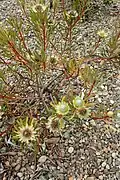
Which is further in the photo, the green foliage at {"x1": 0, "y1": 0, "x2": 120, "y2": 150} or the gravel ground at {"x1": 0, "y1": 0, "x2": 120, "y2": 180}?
the gravel ground at {"x1": 0, "y1": 0, "x2": 120, "y2": 180}

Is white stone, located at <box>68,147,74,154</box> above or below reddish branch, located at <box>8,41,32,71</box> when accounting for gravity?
below

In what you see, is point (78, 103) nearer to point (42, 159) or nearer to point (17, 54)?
point (17, 54)

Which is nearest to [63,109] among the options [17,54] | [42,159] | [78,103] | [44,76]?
[78,103]

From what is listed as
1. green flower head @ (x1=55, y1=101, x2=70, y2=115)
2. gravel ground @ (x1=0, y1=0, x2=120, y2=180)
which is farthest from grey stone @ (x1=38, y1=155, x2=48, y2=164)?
green flower head @ (x1=55, y1=101, x2=70, y2=115)

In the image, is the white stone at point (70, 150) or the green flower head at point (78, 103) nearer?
the green flower head at point (78, 103)

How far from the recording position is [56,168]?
1.30m

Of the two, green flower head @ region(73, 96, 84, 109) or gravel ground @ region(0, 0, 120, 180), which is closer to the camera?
green flower head @ region(73, 96, 84, 109)

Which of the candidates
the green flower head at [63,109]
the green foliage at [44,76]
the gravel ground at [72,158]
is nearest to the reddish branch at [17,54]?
the green foliage at [44,76]

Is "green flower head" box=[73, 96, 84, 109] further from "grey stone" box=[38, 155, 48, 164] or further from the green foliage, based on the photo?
"grey stone" box=[38, 155, 48, 164]

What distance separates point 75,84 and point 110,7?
2.30 feet

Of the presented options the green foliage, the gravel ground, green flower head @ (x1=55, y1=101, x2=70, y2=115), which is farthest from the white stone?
green flower head @ (x1=55, y1=101, x2=70, y2=115)

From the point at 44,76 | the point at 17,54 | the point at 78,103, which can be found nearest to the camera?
the point at 78,103

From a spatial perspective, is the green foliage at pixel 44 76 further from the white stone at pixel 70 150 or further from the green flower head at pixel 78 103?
the white stone at pixel 70 150

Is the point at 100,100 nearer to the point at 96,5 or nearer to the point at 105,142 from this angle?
the point at 105,142
